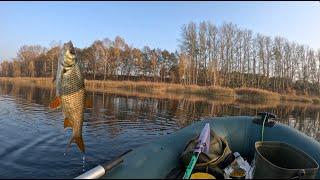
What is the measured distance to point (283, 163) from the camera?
17.3 feet

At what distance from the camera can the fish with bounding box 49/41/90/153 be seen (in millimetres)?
3701

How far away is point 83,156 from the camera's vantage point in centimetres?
794

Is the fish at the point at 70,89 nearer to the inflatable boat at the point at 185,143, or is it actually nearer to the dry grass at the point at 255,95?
the inflatable boat at the point at 185,143

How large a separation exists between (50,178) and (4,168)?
3.45 ft

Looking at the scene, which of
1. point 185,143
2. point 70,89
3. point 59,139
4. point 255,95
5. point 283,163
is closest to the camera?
point 70,89

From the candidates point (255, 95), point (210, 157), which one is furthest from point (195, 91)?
point (210, 157)

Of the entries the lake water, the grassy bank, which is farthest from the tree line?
the lake water

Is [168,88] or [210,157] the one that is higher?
[210,157]

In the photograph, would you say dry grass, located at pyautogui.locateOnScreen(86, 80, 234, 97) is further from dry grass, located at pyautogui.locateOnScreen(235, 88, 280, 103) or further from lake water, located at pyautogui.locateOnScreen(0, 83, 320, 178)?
lake water, located at pyautogui.locateOnScreen(0, 83, 320, 178)

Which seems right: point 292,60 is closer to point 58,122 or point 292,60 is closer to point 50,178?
point 58,122

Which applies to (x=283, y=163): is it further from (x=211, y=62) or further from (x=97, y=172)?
(x=211, y=62)

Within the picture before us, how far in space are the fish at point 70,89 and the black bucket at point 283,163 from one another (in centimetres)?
215

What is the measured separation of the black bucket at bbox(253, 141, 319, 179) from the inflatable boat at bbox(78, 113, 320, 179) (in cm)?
33

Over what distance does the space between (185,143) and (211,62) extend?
56.1 meters
